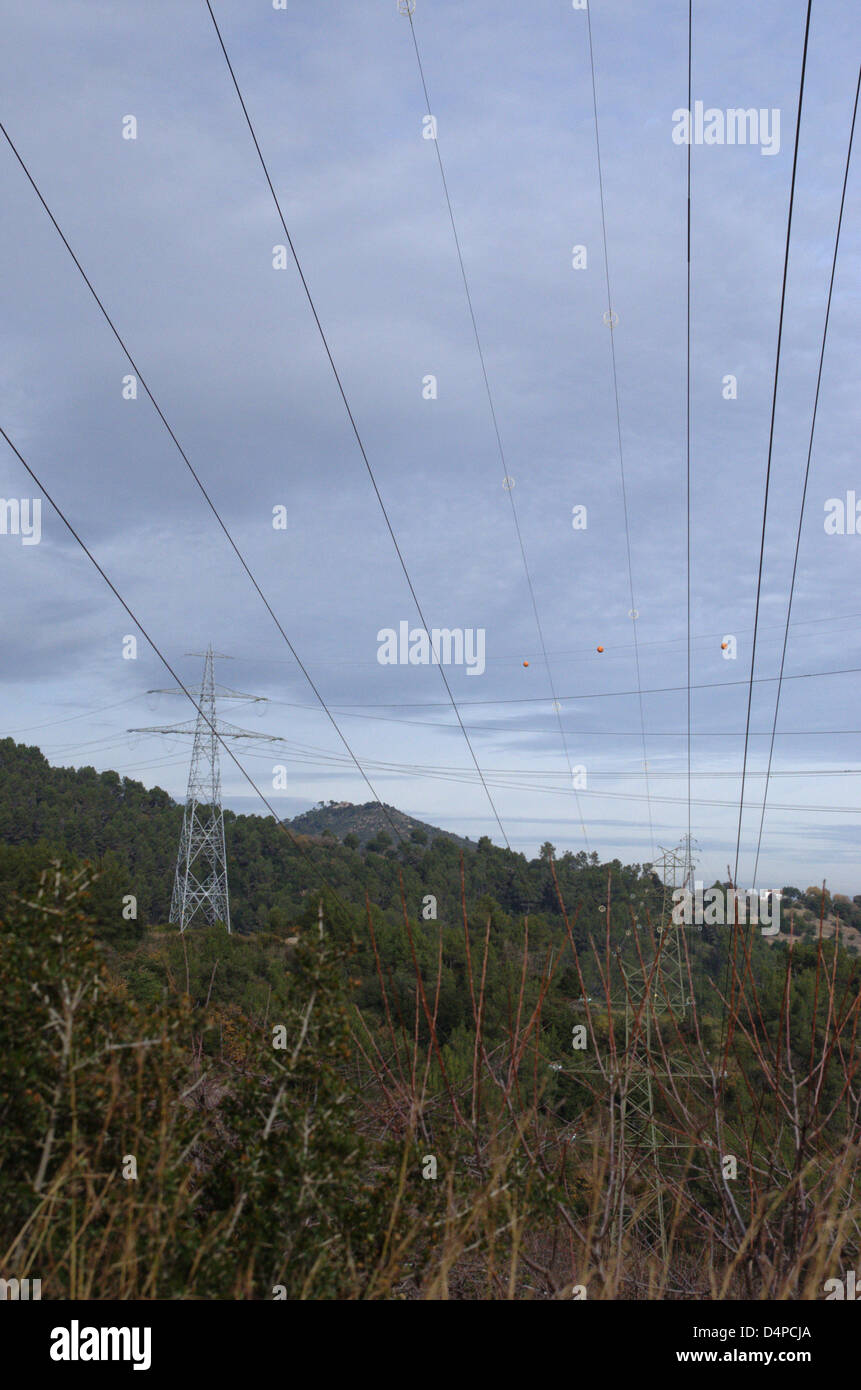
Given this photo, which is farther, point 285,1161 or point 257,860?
point 257,860

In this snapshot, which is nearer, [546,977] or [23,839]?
[546,977]

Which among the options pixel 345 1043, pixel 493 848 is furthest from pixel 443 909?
pixel 345 1043

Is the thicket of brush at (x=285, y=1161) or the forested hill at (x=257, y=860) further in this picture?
the forested hill at (x=257, y=860)

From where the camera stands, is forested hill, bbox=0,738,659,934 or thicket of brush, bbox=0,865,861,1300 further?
forested hill, bbox=0,738,659,934

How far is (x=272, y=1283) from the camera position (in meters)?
4.66

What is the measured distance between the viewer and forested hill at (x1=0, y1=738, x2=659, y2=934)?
262 feet

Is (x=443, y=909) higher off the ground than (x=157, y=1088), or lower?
lower

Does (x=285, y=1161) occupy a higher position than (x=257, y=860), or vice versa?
(x=285, y=1161)

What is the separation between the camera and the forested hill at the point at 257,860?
7975 cm

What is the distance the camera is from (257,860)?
9812cm
